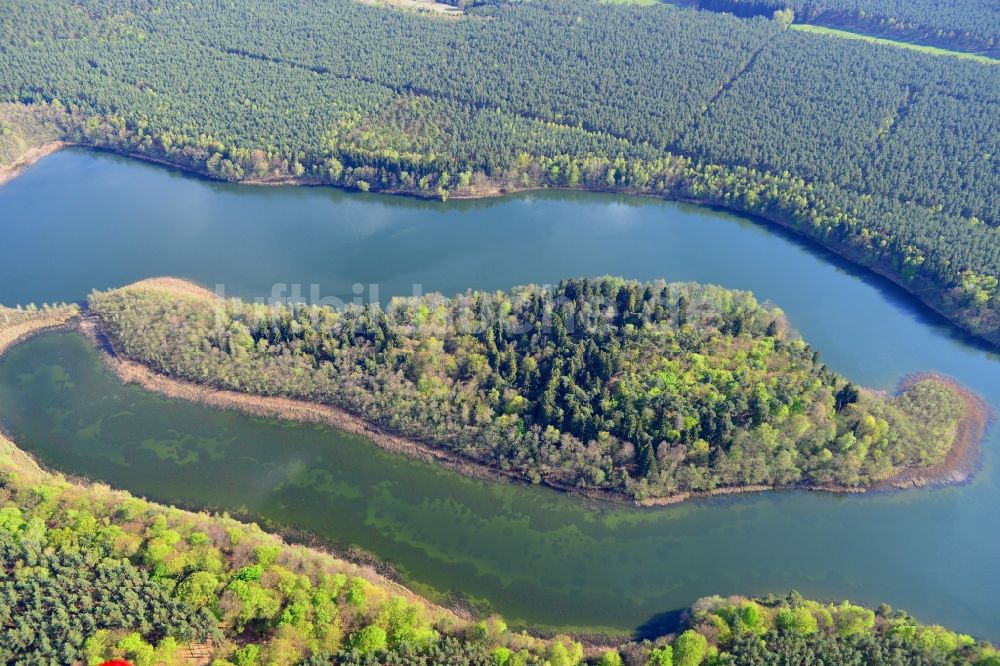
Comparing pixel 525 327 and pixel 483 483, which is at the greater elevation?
pixel 525 327

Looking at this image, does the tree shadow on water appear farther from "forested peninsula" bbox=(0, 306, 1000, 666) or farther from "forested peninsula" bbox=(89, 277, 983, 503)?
"forested peninsula" bbox=(89, 277, 983, 503)

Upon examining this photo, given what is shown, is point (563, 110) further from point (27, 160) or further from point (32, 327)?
point (27, 160)

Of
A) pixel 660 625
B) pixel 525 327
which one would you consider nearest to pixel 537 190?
pixel 525 327

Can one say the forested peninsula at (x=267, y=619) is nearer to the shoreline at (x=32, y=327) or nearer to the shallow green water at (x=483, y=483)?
the shallow green water at (x=483, y=483)

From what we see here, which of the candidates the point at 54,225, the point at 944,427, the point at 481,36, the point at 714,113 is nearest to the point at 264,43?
the point at 481,36

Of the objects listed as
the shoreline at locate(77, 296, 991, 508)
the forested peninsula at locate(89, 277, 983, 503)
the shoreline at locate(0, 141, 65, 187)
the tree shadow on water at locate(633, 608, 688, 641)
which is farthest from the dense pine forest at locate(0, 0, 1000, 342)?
the tree shadow on water at locate(633, 608, 688, 641)

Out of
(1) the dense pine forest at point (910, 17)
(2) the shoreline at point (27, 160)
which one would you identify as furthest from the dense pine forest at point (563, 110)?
(1) the dense pine forest at point (910, 17)
